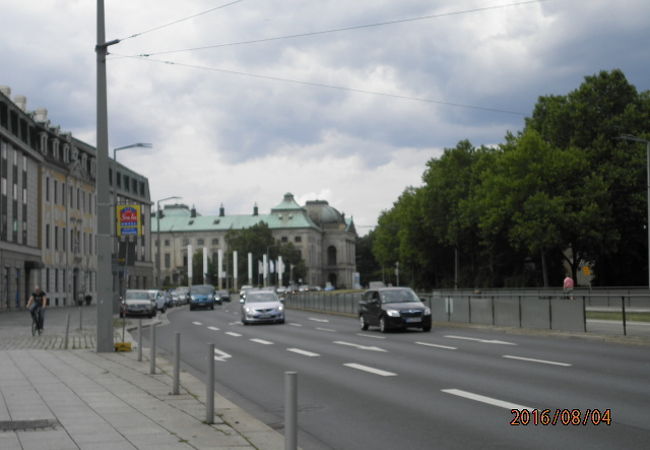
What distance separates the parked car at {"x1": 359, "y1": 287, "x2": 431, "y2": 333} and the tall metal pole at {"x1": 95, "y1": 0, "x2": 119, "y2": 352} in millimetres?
11268

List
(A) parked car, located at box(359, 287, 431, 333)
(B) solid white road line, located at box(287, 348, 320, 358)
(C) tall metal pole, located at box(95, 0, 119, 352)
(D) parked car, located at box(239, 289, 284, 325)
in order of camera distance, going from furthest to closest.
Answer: (D) parked car, located at box(239, 289, 284, 325) → (A) parked car, located at box(359, 287, 431, 333) → (C) tall metal pole, located at box(95, 0, 119, 352) → (B) solid white road line, located at box(287, 348, 320, 358)

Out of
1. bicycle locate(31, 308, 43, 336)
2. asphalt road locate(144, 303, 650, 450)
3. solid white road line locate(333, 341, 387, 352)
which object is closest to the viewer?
asphalt road locate(144, 303, 650, 450)

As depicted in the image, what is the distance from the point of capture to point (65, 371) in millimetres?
15789

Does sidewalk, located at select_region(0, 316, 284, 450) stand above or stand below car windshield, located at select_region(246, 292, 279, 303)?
below

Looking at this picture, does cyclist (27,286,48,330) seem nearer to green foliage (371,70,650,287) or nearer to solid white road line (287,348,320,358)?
solid white road line (287,348,320,358)

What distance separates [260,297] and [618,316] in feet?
60.2

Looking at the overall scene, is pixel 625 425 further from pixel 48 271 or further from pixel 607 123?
pixel 48 271

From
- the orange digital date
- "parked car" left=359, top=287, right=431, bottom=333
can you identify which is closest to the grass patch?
"parked car" left=359, top=287, right=431, bottom=333

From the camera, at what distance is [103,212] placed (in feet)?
70.4

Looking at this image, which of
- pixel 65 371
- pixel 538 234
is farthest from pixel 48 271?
pixel 65 371

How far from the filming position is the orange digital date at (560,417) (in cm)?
966

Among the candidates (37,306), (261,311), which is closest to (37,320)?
(37,306)

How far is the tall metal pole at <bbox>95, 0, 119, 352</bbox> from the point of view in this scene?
2108 centimetres

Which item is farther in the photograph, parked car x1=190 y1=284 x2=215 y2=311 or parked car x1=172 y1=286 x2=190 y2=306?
parked car x1=172 y1=286 x2=190 y2=306
